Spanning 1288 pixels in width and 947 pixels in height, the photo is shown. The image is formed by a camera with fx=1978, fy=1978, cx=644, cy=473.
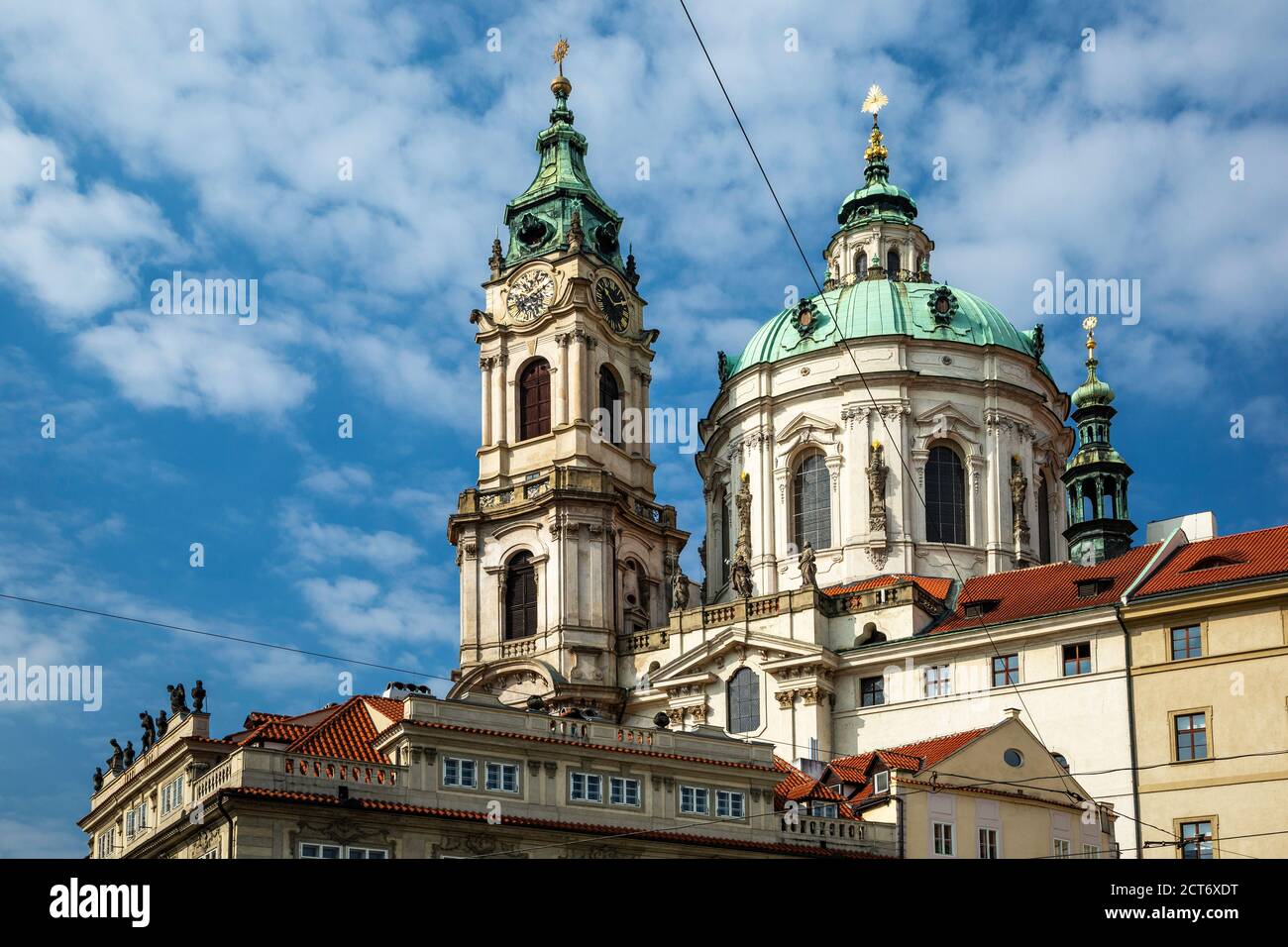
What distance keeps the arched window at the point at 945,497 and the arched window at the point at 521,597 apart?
15.2 m

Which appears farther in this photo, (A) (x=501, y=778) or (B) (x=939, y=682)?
(B) (x=939, y=682)

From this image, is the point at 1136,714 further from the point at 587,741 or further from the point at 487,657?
the point at 487,657

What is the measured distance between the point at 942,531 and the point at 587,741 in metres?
30.4

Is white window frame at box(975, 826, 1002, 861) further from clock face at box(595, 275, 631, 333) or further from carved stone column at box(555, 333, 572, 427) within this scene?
clock face at box(595, 275, 631, 333)

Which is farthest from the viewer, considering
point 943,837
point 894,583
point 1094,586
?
point 894,583

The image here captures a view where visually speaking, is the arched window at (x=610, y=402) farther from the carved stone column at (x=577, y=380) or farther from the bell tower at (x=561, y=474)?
the carved stone column at (x=577, y=380)

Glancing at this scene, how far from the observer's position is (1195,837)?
54344mm

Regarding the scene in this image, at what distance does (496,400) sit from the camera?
76.1 metres

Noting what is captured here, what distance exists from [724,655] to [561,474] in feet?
31.0

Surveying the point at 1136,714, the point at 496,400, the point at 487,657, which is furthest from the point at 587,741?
the point at 496,400

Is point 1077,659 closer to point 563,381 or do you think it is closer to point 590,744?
point 590,744

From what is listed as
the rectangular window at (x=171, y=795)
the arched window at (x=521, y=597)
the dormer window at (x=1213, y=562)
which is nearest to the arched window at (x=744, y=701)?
the arched window at (x=521, y=597)

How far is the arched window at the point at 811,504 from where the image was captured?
76.2 m

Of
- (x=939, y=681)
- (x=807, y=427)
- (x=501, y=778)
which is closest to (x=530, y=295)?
(x=807, y=427)
